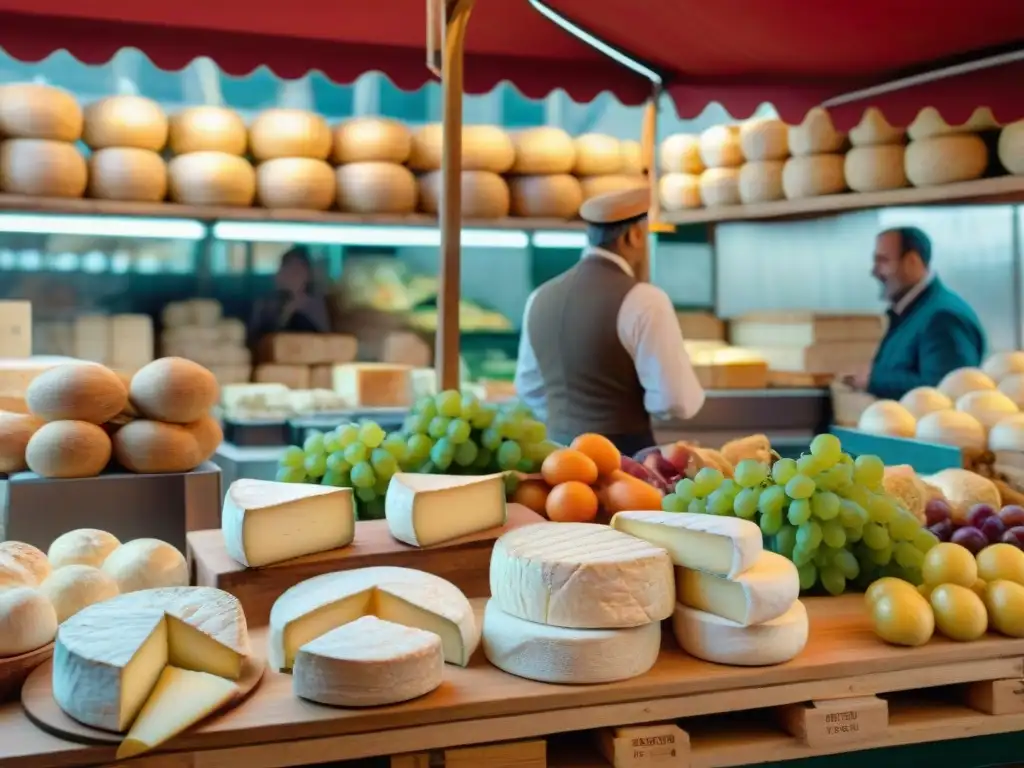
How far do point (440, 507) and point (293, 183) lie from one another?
2.74m

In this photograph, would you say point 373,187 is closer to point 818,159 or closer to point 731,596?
point 818,159

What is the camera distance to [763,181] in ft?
14.4

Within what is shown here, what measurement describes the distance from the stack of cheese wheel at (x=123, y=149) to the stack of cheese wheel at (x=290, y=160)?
1.30 ft

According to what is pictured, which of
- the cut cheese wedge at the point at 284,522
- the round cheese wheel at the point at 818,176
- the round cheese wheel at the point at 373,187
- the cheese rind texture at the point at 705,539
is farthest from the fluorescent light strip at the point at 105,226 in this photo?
the cheese rind texture at the point at 705,539

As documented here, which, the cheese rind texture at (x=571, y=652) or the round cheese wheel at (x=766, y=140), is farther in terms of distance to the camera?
the round cheese wheel at (x=766, y=140)

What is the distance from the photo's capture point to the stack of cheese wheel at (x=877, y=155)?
3.96 meters

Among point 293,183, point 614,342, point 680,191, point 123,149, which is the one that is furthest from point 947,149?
point 123,149

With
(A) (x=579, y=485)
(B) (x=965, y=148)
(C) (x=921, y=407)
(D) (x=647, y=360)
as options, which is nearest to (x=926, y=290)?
(B) (x=965, y=148)

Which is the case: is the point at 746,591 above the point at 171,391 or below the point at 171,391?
below

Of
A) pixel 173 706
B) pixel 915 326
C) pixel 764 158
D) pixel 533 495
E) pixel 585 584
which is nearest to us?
pixel 173 706

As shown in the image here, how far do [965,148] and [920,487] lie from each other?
89.8 inches

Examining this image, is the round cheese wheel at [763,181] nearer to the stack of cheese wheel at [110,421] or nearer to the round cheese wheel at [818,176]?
the round cheese wheel at [818,176]

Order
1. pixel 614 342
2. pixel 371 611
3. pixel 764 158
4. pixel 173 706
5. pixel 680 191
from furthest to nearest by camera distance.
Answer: pixel 680 191 < pixel 764 158 < pixel 614 342 < pixel 371 611 < pixel 173 706

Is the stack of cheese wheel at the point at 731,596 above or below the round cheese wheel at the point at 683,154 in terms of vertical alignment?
below
